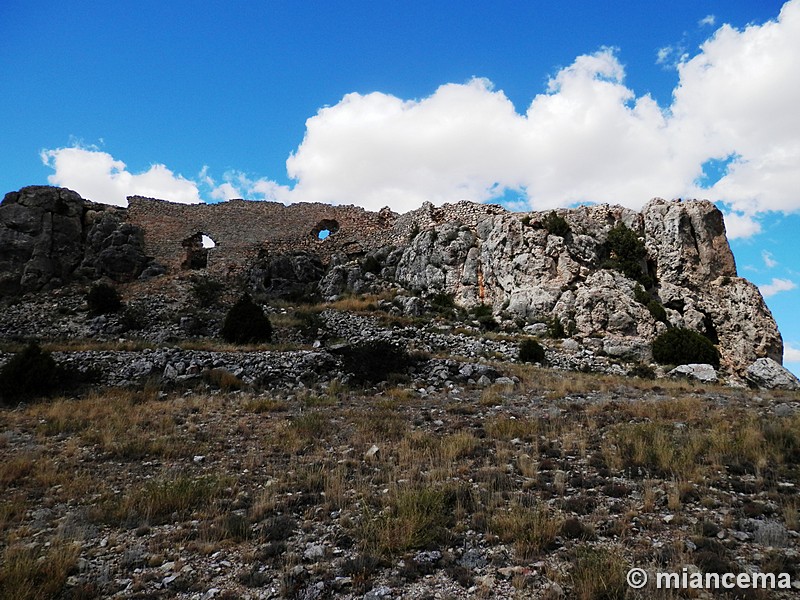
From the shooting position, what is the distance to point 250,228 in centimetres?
3425

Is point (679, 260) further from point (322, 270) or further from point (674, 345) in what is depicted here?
point (322, 270)

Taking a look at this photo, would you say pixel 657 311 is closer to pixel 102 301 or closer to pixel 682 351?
pixel 682 351

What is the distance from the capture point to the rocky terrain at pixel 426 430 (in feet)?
15.1

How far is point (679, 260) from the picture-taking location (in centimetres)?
2434

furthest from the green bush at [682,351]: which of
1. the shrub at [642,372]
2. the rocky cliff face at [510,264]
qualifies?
the shrub at [642,372]

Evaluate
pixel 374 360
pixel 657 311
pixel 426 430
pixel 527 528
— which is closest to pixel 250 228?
pixel 374 360

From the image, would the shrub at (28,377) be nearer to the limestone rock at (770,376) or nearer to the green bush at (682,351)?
the green bush at (682,351)

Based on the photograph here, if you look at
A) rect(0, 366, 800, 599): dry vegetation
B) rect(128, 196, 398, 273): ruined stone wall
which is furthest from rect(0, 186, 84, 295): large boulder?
rect(0, 366, 800, 599): dry vegetation

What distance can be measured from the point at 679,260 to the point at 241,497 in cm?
2500

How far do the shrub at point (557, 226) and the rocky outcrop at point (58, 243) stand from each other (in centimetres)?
2582

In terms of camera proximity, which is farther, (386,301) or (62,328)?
(386,301)

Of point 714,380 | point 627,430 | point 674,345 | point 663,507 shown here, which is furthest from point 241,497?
point 674,345

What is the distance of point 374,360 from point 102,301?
16666mm

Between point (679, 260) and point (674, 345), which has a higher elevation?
point (679, 260)
